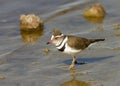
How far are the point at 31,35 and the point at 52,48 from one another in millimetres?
1642

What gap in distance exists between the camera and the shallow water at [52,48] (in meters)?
8.40

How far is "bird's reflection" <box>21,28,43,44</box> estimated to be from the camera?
439 inches

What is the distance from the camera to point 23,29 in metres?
12.0

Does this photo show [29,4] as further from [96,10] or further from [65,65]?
[65,65]

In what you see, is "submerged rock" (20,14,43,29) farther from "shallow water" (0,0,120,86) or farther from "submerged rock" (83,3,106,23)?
"submerged rock" (83,3,106,23)

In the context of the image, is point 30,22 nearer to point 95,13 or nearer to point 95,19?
point 95,19

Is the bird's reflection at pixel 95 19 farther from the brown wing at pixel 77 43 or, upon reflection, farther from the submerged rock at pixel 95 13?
the brown wing at pixel 77 43

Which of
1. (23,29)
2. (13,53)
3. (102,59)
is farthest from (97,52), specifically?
(23,29)

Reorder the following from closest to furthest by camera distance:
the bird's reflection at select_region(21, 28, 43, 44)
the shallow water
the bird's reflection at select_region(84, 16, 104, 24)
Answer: the shallow water
the bird's reflection at select_region(21, 28, 43, 44)
the bird's reflection at select_region(84, 16, 104, 24)

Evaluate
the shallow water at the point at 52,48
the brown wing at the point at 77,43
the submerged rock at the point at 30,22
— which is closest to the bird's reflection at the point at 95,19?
the shallow water at the point at 52,48

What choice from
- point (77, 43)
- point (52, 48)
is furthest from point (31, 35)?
point (77, 43)

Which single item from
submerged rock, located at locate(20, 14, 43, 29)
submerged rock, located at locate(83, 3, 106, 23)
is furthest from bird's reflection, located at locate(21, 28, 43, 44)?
submerged rock, located at locate(83, 3, 106, 23)

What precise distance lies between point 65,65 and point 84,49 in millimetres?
601

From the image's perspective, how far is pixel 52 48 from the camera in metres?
10.2
